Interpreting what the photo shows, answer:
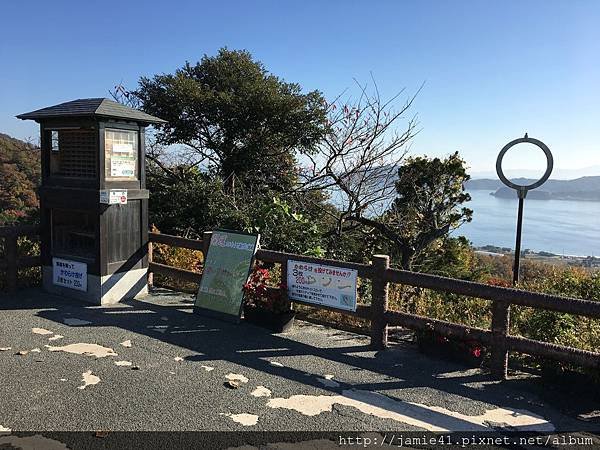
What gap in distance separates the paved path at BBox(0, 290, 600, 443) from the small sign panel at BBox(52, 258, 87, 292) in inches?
35.6

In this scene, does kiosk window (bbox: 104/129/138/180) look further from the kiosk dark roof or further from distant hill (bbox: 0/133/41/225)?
distant hill (bbox: 0/133/41/225)

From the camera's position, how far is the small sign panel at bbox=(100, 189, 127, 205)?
7.12 metres

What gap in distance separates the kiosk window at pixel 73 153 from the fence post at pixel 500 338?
5.77m

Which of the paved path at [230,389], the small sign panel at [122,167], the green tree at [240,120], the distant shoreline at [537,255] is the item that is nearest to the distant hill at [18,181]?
the green tree at [240,120]

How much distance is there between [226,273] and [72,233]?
277cm

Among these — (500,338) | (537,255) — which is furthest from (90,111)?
(537,255)

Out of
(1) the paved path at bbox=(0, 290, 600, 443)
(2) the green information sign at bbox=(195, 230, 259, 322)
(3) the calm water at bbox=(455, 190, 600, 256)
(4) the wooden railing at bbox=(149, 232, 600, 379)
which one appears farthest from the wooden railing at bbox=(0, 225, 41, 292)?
(3) the calm water at bbox=(455, 190, 600, 256)

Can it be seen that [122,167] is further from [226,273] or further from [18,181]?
[18,181]

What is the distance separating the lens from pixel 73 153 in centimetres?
765

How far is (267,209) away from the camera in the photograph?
405 inches

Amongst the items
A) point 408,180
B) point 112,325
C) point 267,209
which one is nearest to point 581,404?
point 112,325

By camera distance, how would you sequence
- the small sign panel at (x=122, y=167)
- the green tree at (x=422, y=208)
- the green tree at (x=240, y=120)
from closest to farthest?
the small sign panel at (x=122, y=167)
the green tree at (x=422, y=208)
the green tree at (x=240, y=120)

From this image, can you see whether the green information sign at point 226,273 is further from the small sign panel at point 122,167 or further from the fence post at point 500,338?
the fence post at point 500,338

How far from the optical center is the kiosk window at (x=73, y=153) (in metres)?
7.46
